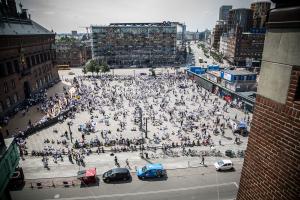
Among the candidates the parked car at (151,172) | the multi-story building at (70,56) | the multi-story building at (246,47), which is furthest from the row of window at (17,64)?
the multi-story building at (246,47)

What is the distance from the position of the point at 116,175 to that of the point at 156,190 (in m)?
4.50

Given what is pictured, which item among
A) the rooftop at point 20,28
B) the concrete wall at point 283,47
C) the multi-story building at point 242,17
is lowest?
the concrete wall at point 283,47

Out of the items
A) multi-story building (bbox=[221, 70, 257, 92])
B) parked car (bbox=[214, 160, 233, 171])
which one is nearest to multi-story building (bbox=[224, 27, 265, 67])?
multi-story building (bbox=[221, 70, 257, 92])

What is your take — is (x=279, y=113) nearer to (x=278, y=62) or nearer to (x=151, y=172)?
(x=278, y=62)

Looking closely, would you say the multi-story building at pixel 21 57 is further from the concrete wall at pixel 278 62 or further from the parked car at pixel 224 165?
the concrete wall at pixel 278 62

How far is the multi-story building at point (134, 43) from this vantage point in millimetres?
109188

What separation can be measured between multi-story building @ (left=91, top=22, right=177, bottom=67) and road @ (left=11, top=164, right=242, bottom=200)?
309 ft

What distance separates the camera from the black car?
23.5m

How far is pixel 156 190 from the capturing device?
22.2m

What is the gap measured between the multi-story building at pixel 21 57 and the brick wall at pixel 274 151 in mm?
47862

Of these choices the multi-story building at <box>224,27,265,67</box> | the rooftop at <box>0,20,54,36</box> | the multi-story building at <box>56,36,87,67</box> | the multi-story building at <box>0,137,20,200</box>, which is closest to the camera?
the multi-story building at <box>0,137,20,200</box>

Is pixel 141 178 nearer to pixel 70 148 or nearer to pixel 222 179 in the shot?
pixel 222 179

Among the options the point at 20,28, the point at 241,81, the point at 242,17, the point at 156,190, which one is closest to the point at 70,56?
the point at 20,28

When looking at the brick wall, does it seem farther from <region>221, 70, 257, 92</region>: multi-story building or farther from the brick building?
<region>221, 70, 257, 92</region>: multi-story building
